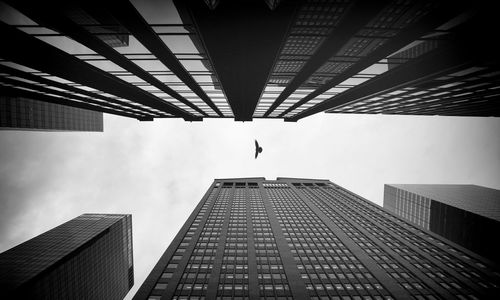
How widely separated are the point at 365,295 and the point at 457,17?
4664cm

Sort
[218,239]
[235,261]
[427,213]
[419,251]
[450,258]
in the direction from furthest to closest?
[427,213] < [218,239] < [419,251] < [450,258] < [235,261]

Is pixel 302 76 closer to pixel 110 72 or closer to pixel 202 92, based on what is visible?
pixel 202 92

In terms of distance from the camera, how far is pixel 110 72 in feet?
56.9

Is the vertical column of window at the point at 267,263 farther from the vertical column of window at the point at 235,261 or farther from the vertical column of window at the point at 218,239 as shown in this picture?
the vertical column of window at the point at 218,239

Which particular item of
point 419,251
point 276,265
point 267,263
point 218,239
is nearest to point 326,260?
point 276,265

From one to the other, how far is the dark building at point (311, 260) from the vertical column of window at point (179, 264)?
173mm

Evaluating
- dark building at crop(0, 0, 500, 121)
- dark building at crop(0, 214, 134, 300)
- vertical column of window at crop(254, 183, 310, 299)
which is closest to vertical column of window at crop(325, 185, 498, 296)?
vertical column of window at crop(254, 183, 310, 299)

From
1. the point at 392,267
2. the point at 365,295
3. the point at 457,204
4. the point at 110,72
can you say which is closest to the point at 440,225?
the point at 457,204

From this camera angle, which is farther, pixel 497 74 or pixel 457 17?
pixel 497 74

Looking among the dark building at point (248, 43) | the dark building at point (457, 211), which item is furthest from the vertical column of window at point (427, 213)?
the dark building at point (248, 43)

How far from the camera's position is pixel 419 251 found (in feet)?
198

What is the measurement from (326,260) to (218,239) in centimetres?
2770

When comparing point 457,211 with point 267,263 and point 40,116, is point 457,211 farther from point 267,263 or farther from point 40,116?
point 40,116

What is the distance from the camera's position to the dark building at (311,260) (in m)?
44.8
